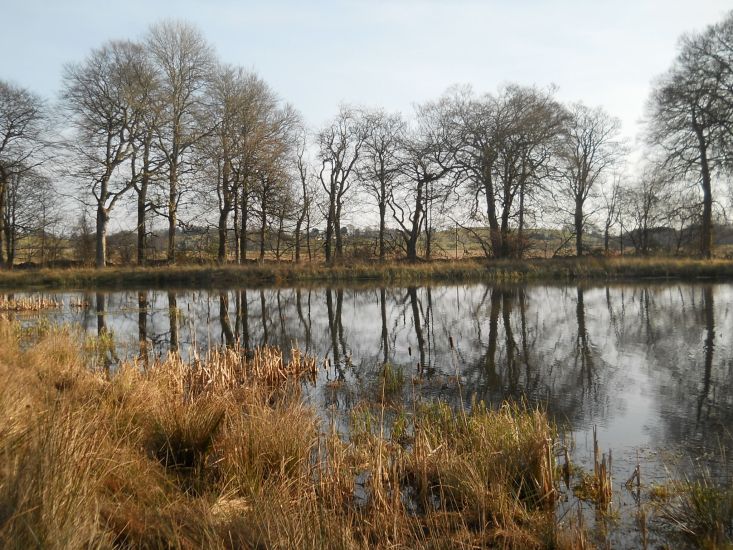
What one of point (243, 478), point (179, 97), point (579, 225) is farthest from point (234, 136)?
point (243, 478)

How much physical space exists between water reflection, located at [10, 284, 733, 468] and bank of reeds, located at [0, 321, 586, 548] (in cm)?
150

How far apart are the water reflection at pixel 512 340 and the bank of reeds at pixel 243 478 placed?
150 cm

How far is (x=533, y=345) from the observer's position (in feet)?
36.8

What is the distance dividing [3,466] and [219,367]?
4.55 meters

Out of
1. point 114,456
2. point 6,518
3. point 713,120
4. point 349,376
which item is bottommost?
point 349,376

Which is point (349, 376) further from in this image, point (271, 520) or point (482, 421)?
point (271, 520)

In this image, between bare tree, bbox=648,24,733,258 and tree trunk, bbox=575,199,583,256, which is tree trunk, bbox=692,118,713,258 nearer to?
bare tree, bbox=648,24,733,258

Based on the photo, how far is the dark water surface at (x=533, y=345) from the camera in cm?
585

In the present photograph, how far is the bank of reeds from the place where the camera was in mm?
2641

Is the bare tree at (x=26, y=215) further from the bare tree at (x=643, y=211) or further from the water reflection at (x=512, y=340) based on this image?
the bare tree at (x=643, y=211)

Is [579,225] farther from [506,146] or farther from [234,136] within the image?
[234,136]

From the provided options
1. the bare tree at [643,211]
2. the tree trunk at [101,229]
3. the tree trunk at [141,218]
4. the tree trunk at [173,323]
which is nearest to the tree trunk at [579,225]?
the bare tree at [643,211]

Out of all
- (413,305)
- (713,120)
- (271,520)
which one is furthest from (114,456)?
(713,120)

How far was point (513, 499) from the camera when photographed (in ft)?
13.1
